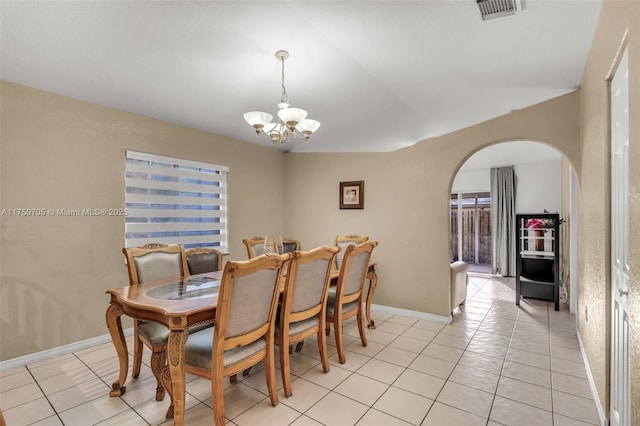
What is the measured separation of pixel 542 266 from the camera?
4551 mm

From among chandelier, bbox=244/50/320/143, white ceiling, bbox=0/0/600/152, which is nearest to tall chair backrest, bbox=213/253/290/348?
chandelier, bbox=244/50/320/143

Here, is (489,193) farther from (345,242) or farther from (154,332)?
(154,332)

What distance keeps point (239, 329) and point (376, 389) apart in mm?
1216

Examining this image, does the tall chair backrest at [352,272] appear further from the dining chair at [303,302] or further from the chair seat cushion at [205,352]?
the chair seat cushion at [205,352]

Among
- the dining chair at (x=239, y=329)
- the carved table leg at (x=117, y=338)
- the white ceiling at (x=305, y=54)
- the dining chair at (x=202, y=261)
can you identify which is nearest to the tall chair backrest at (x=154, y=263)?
the dining chair at (x=202, y=261)

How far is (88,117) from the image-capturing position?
308 cm

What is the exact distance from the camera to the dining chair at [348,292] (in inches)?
107

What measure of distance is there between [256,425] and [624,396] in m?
2.00

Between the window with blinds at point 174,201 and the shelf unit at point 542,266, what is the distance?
448 cm

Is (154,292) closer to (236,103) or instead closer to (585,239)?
(236,103)

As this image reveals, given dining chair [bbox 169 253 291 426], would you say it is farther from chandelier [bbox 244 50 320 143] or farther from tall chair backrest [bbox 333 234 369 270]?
tall chair backrest [bbox 333 234 369 270]

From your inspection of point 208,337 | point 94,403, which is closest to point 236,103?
point 208,337

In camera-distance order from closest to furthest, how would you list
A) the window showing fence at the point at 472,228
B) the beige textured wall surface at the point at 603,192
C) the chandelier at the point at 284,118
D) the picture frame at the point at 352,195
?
1. the beige textured wall surface at the point at 603,192
2. the chandelier at the point at 284,118
3. the picture frame at the point at 352,195
4. the window showing fence at the point at 472,228

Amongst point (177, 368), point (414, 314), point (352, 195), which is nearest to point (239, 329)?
point (177, 368)
